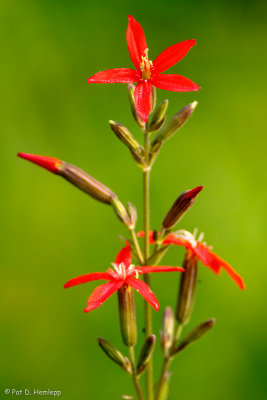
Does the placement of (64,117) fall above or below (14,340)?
above

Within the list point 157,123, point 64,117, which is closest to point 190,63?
point 64,117

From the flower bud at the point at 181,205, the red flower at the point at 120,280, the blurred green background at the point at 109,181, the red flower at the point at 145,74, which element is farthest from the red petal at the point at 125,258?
the blurred green background at the point at 109,181

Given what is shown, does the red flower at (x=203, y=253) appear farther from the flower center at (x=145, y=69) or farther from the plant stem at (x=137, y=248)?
the flower center at (x=145, y=69)

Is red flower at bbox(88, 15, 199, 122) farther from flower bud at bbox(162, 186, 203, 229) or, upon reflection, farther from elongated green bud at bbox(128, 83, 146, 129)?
flower bud at bbox(162, 186, 203, 229)

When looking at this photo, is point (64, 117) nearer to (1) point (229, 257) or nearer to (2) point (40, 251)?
(2) point (40, 251)

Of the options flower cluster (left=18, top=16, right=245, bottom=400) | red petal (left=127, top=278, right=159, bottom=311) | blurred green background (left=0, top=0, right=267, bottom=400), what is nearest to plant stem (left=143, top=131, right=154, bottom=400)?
flower cluster (left=18, top=16, right=245, bottom=400)

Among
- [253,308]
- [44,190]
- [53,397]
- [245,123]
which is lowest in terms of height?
[53,397]
